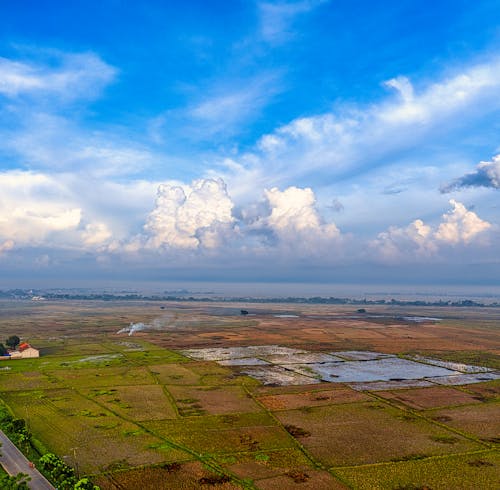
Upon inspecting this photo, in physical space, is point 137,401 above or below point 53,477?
below

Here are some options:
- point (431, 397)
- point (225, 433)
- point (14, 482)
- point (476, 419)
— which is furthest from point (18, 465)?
point (431, 397)

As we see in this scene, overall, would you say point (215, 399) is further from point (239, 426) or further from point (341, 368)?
point (341, 368)

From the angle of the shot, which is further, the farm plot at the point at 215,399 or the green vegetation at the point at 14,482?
the farm plot at the point at 215,399

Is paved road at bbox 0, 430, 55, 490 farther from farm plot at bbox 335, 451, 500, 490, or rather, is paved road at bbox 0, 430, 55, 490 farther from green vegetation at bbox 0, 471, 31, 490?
farm plot at bbox 335, 451, 500, 490

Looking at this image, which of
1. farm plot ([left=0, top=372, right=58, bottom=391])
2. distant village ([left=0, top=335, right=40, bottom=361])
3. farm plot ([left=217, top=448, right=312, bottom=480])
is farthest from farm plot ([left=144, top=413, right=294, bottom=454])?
distant village ([left=0, top=335, right=40, bottom=361])

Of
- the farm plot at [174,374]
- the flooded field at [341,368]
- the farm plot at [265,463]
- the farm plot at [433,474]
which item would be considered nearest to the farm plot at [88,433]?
the farm plot at [265,463]

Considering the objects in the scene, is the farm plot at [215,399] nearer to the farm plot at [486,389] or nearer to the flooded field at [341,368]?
the flooded field at [341,368]
